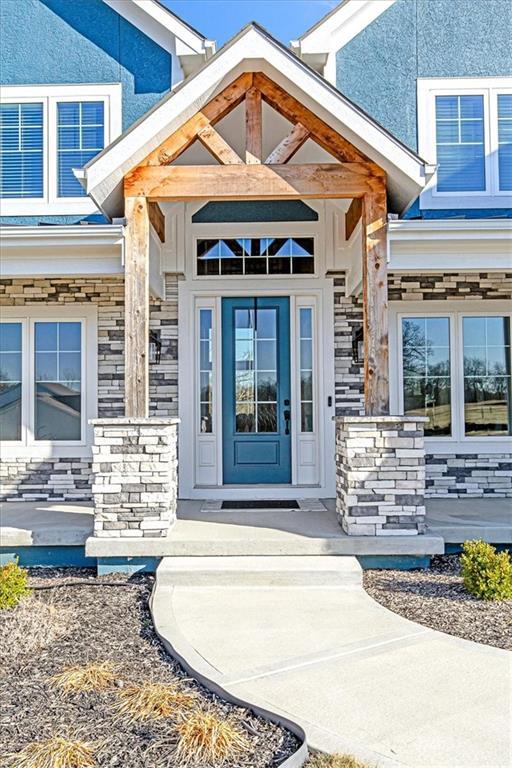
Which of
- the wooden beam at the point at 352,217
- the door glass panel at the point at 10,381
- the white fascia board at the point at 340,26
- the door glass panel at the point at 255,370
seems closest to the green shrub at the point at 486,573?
the door glass panel at the point at 255,370

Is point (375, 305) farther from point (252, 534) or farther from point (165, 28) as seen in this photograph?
point (165, 28)

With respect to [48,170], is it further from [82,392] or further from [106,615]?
[106,615]

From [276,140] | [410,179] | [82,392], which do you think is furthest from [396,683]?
[276,140]

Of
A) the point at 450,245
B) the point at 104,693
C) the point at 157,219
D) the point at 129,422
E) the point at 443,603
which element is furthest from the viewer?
the point at 157,219

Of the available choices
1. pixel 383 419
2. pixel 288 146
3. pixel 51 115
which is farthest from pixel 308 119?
pixel 51 115

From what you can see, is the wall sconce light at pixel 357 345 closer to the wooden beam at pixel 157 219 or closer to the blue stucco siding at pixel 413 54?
the blue stucco siding at pixel 413 54

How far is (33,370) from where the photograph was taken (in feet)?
24.6

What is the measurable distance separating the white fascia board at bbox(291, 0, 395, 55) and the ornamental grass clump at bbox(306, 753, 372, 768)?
7385mm

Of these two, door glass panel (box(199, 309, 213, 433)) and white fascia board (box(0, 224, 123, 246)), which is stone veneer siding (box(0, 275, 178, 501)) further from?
white fascia board (box(0, 224, 123, 246))

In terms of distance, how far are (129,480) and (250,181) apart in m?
2.75

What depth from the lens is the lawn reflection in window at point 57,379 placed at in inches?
296

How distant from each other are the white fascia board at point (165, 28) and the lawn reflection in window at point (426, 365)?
163 inches

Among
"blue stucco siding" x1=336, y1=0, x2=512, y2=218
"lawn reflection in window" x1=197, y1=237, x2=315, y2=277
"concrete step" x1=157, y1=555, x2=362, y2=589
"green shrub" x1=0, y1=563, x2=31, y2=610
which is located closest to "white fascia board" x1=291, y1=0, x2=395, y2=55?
"blue stucco siding" x1=336, y1=0, x2=512, y2=218

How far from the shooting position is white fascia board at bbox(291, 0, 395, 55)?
7465 millimetres
